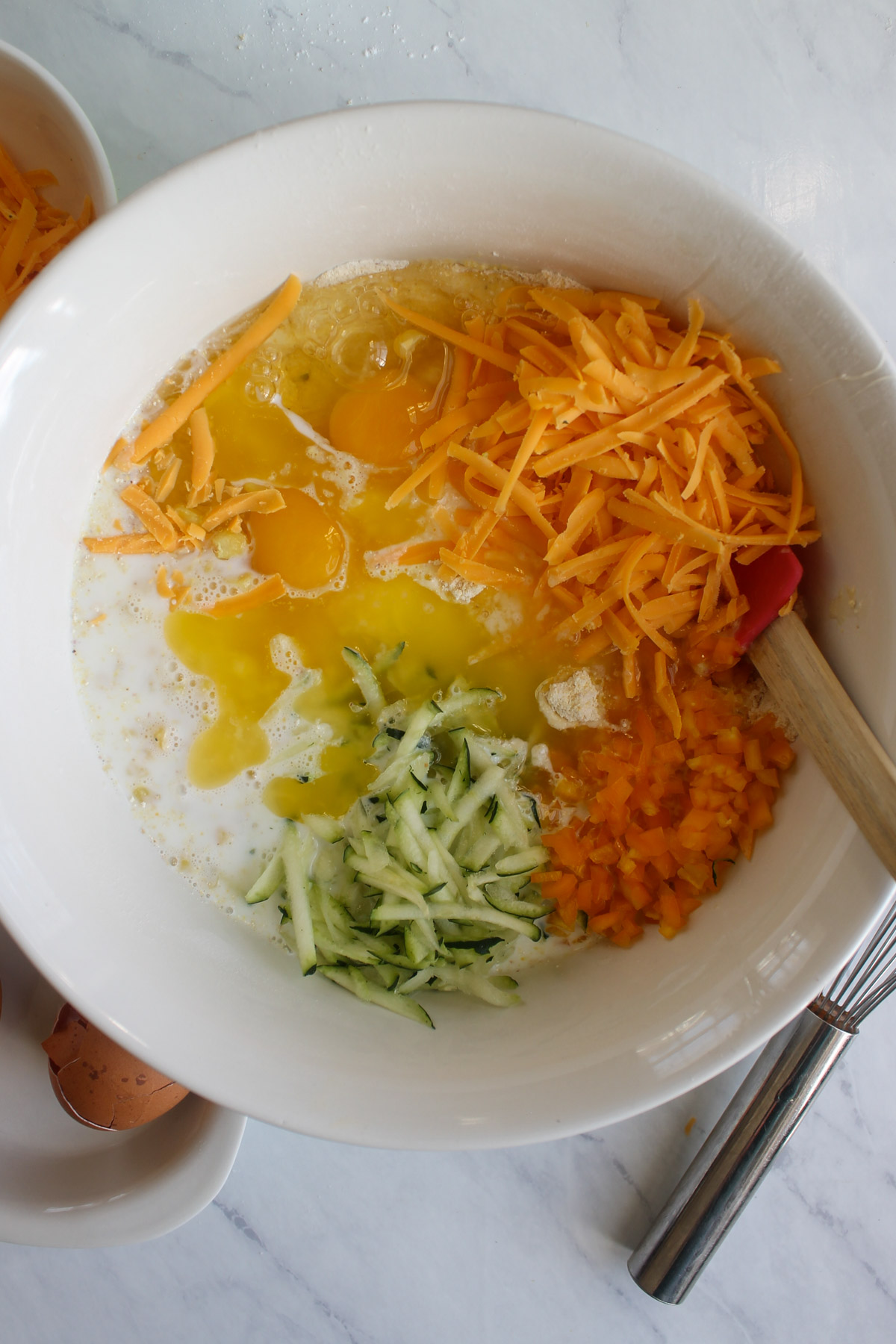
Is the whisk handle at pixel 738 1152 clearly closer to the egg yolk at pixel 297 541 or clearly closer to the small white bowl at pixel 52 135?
the egg yolk at pixel 297 541

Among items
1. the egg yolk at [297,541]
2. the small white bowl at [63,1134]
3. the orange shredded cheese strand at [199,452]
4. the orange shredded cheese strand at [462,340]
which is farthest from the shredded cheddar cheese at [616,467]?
the small white bowl at [63,1134]

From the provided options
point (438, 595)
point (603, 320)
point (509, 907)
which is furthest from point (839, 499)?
point (509, 907)

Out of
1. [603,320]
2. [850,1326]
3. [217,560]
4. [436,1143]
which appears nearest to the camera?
[436,1143]

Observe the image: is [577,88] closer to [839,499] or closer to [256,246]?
[256,246]

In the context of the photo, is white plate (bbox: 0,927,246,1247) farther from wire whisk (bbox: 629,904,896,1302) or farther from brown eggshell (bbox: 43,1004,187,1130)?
wire whisk (bbox: 629,904,896,1302)

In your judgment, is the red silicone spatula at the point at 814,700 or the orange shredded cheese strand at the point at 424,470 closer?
the red silicone spatula at the point at 814,700

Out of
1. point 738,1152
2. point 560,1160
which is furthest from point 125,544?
point 738,1152

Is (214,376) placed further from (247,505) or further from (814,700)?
(814,700)
